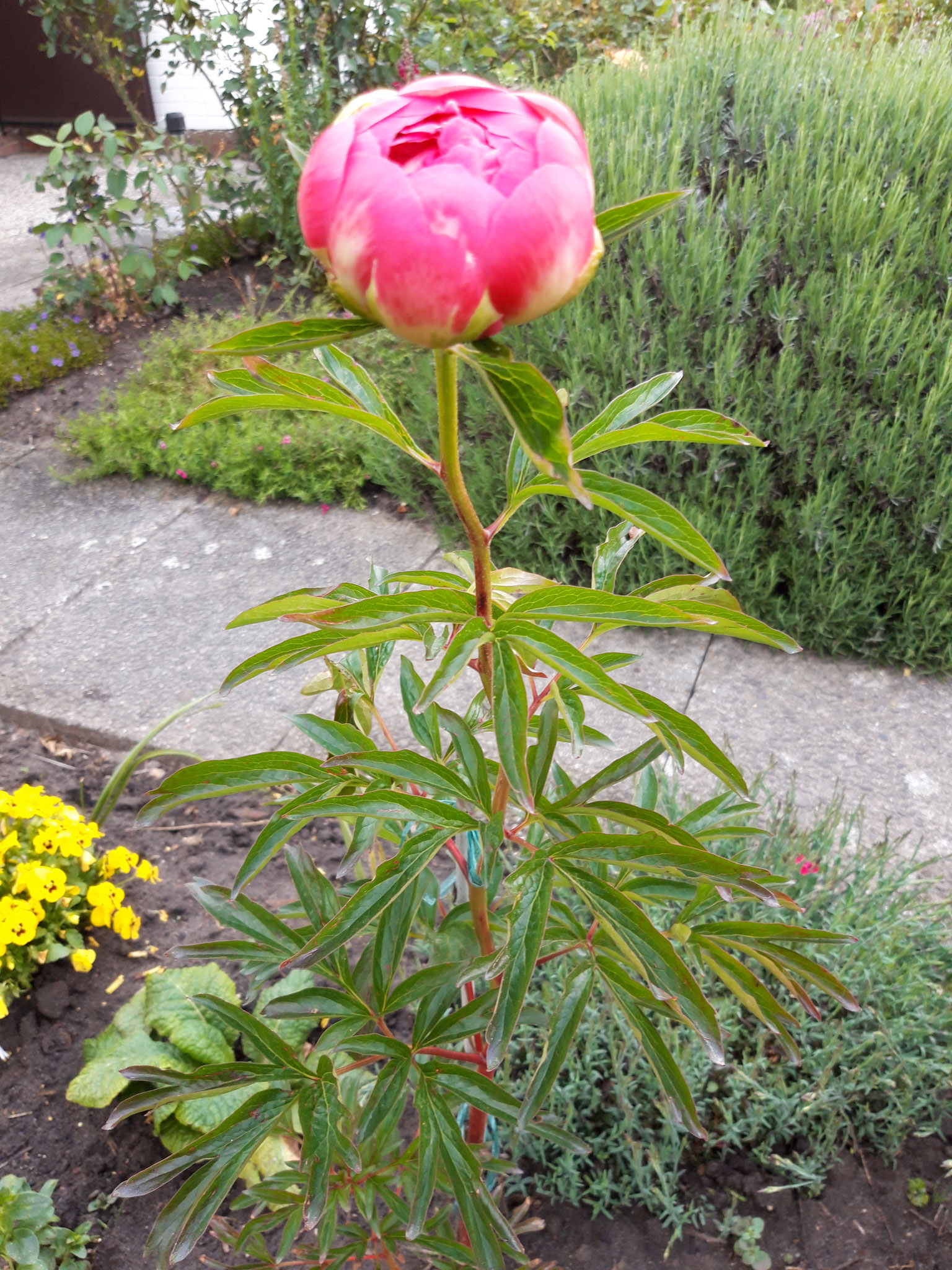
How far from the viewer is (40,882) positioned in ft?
6.34

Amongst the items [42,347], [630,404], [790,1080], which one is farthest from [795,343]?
[42,347]

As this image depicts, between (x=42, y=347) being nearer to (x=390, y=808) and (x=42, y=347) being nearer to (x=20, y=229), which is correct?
(x=20, y=229)

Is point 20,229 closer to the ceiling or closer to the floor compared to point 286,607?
closer to the floor

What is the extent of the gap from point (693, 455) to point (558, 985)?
1.73m

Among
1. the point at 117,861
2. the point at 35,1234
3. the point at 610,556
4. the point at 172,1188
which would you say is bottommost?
the point at 172,1188

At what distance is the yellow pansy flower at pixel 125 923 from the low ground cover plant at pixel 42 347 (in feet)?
11.0

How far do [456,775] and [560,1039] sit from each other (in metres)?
0.30

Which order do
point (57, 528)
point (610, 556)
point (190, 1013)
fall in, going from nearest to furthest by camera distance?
point (610, 556) < point (190, 1013) < point (57, 528)

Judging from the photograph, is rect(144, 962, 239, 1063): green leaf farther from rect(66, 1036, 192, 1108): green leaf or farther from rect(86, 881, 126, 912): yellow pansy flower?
rect(86, 881, 126, 912): yellow pansy flower

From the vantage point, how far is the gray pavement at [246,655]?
2555mm

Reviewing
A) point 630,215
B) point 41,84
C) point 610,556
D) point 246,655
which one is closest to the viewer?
point 630,215

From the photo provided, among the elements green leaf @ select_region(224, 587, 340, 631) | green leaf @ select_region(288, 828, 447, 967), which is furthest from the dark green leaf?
green leaf @ select_region(288, 828, 447, 967)

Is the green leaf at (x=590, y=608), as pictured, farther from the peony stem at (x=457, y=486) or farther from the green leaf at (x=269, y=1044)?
the green leaf at (x=269, y=1044)

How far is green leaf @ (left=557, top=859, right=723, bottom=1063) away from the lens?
907 mm
